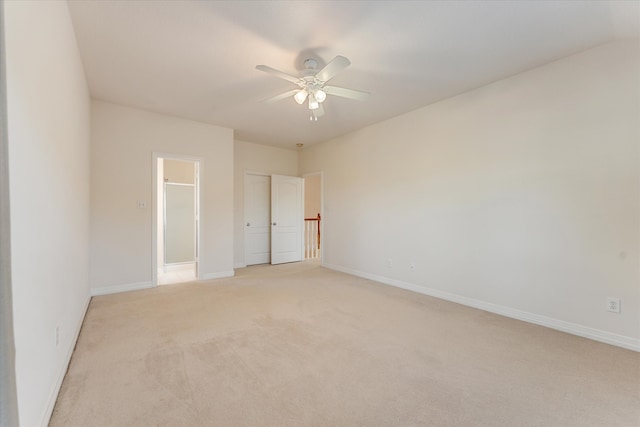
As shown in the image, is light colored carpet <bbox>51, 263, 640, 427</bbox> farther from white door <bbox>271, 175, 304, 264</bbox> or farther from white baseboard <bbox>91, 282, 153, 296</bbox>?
white door <bbox>271, 175, 304, 264</bbox>

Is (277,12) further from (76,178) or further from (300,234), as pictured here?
(300,234)

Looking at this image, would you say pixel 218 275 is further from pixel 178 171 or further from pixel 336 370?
pixel 336 370

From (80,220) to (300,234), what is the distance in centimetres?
425

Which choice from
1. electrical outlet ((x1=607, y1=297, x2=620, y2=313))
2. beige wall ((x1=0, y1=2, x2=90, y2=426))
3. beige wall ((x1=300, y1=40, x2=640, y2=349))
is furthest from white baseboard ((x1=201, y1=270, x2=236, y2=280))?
electrical outlet ((x1=607, y1=297, x2=620, y2=313))

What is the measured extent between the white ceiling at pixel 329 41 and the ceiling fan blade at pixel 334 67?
29 centimetres

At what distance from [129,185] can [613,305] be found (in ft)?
19.2

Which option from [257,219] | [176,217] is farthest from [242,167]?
[176,217]

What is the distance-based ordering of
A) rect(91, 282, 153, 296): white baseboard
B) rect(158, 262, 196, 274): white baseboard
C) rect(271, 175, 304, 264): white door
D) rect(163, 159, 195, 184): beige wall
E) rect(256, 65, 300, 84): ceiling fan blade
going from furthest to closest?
rect(271, 175, 304, 264): white door
rect(163, 159, 195, 184): beige wall
rect(158, 262, 196, 274): white baseboard
rect(91, 282, 153, 296): white baseboard
rect(256, 65, 300, 84): ceiling fan blade

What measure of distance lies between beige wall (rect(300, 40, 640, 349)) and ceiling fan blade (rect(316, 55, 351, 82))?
2054 mm

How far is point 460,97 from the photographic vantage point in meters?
3.49

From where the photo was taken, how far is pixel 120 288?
3.89 m

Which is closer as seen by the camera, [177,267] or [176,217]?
[177,267]

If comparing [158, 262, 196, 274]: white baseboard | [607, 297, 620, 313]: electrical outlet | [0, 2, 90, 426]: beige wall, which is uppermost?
[0, 2, 90, 426]: beige wall

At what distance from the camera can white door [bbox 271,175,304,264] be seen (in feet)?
20.0
